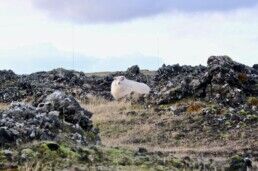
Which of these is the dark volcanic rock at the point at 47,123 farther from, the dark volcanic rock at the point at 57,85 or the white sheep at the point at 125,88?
the dark volcanic rock at the point at 57,85

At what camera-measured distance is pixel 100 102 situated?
37.3 m

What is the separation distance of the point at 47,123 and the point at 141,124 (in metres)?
11.3

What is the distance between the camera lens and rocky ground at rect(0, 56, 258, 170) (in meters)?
15.0

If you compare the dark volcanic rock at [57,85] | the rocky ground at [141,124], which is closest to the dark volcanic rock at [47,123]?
the rocky ground at [141,124]

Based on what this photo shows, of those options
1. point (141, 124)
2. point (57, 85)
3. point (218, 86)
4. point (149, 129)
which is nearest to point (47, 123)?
point (149, 129)

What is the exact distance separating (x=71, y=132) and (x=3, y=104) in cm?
2144

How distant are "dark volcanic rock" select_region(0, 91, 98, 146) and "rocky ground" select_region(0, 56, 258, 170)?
0.03 m

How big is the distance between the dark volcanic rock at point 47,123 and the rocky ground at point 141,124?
28mm

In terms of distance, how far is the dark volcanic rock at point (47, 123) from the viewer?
51.8 feet

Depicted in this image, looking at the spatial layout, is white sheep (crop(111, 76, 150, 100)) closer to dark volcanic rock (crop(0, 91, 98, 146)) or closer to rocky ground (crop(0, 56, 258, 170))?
rocky ground (crop(0, 56, 258, 170))

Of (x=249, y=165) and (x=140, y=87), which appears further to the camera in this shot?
(x=140, y=87)

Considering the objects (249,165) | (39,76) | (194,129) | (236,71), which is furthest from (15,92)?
(249,165)

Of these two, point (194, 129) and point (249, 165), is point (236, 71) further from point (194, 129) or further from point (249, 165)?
point (249, 165)

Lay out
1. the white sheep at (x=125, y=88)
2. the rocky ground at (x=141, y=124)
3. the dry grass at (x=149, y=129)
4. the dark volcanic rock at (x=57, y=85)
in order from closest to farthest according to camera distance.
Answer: the rocky ground at (x=141, y=124), the dry grass at (x=149, y=129), the white sheep at (x=125, y=88), the dark volcanic rock at (x=57, y=85)
